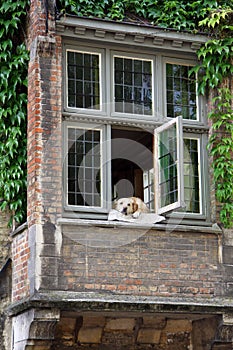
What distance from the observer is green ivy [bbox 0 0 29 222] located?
1130cm

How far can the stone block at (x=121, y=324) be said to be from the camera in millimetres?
11477

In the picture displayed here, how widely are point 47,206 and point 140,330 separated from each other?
2344 millimetres

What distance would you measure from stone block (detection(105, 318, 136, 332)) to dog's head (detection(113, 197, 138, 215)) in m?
1.49

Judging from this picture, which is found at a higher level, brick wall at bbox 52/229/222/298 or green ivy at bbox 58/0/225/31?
green ivy at bbox 58/0/225/31

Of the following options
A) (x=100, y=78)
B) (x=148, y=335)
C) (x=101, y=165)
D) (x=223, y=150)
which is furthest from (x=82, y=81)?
(x=148, y=335)

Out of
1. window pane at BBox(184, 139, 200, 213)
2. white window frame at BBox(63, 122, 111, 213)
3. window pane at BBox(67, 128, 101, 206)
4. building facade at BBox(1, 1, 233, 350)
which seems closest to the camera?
building facade at BBox(1, 1, 233, 350)

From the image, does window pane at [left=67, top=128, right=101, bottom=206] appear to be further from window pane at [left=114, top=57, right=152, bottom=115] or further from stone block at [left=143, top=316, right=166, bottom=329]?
stone block at [left=143, top=316, right=166, bottom=329]

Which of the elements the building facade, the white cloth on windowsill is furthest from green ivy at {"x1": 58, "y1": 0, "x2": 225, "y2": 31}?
the white cloth on windowsill

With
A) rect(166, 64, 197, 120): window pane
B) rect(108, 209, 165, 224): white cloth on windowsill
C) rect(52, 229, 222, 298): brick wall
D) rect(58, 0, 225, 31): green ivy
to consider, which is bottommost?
rect(52, 229, 222, 298): brick wall

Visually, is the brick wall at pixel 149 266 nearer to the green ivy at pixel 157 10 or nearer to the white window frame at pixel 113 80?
the white window frame at pixel 113 80

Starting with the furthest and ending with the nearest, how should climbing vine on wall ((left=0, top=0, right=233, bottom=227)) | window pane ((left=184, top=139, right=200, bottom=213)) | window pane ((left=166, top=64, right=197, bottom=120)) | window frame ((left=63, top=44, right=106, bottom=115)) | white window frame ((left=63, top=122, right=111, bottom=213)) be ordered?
window pane ((left=166, top=64, right=197, bottom=120)) < window pane ((left=184, top=139, right=200, bottom=213)) < climbing vine on wall ((left=0, top=0, right=233, bottom=227)) < window frame ((left=63, top=44, right=106, bottom=115)) < white window frame ((left=63, top=122, right=111, bottom=213))

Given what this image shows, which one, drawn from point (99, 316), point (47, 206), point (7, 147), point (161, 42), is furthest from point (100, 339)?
point (161, 42)

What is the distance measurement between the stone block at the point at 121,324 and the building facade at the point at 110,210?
2 cm

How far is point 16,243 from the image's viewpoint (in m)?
11.3
